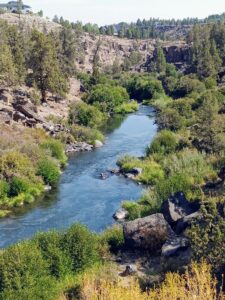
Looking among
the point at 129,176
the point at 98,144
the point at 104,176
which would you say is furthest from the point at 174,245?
the point at 98,144

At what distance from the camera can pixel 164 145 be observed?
41.8m

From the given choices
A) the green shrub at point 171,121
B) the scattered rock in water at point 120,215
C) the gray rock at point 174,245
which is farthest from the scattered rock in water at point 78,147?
the gray rock at point 174,245

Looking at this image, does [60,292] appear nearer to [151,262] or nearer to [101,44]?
[151,262]

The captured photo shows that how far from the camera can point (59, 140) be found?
1845 inches

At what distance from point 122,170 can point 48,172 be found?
6.28 meters

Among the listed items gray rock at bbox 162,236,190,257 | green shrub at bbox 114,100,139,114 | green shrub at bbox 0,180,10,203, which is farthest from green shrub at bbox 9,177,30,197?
green shrub at bbox 114,100,139,114

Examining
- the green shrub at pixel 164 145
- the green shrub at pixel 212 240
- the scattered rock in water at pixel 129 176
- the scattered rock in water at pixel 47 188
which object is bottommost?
the scattered rock in water at pixel 47 188

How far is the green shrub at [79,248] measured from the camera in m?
19.6

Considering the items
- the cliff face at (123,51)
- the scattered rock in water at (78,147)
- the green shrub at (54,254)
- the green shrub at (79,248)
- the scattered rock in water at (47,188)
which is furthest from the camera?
the cliff face at (123,51)

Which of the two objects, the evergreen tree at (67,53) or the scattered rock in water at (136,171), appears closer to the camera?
the scattered rock in water at (136,171)

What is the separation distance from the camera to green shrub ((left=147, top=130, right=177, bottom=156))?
41125 mm

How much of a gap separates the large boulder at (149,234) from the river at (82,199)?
5321 millimetres

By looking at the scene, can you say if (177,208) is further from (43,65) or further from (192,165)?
(43,65)

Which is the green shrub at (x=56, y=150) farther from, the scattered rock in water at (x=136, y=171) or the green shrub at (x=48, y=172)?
the scattered rock in water at (x=136, y=171)
